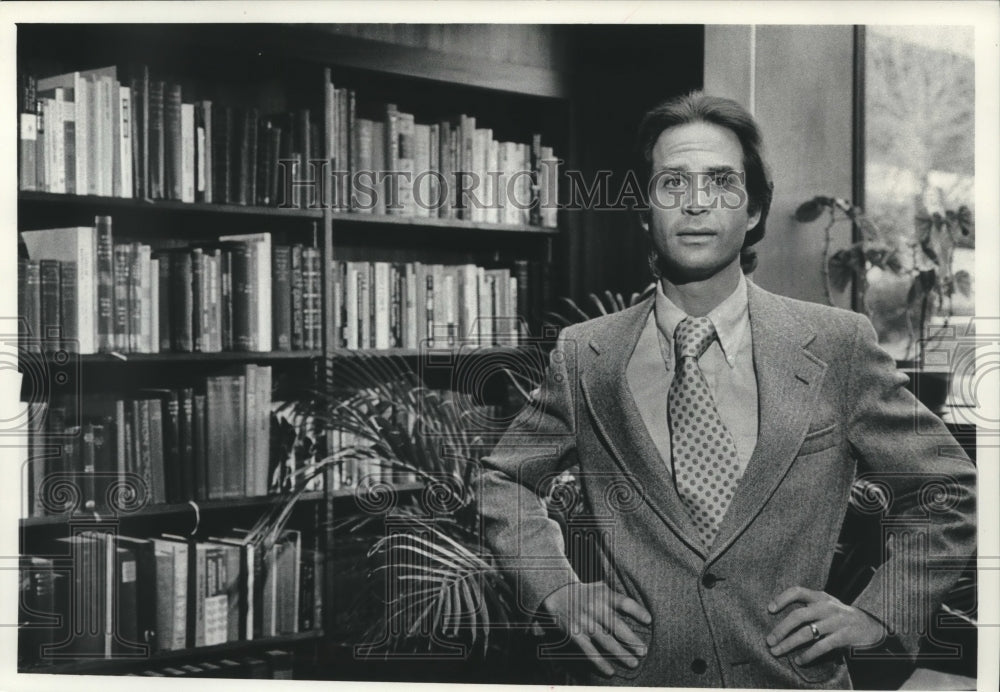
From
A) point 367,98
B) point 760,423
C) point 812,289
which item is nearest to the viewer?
point 760,423

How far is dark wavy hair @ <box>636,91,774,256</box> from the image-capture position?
9.01 ft

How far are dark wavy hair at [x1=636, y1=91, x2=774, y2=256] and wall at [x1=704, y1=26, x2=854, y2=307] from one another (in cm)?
3

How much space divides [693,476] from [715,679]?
0.48 meters

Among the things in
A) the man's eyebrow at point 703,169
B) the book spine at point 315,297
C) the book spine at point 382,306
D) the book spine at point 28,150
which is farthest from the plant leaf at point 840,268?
the book spine at point 28,150

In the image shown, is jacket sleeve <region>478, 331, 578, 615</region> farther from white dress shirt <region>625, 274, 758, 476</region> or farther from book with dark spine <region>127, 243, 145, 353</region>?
book with dark spine <region>127, 243, 145, 353</region>

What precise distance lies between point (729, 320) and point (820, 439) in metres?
0.34

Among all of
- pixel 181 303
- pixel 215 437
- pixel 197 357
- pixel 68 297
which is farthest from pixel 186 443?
pixel 68 297

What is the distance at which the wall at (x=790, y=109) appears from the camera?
9.19 ft

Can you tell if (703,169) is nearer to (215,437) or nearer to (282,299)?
(282,299)

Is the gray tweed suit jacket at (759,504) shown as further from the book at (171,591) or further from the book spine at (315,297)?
the book at (171,591)

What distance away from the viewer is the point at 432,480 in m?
2.88

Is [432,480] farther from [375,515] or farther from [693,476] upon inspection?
[693,476]

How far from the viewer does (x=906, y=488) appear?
8.86 feet

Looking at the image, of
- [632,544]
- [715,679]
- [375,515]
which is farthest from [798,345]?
[375,515]
